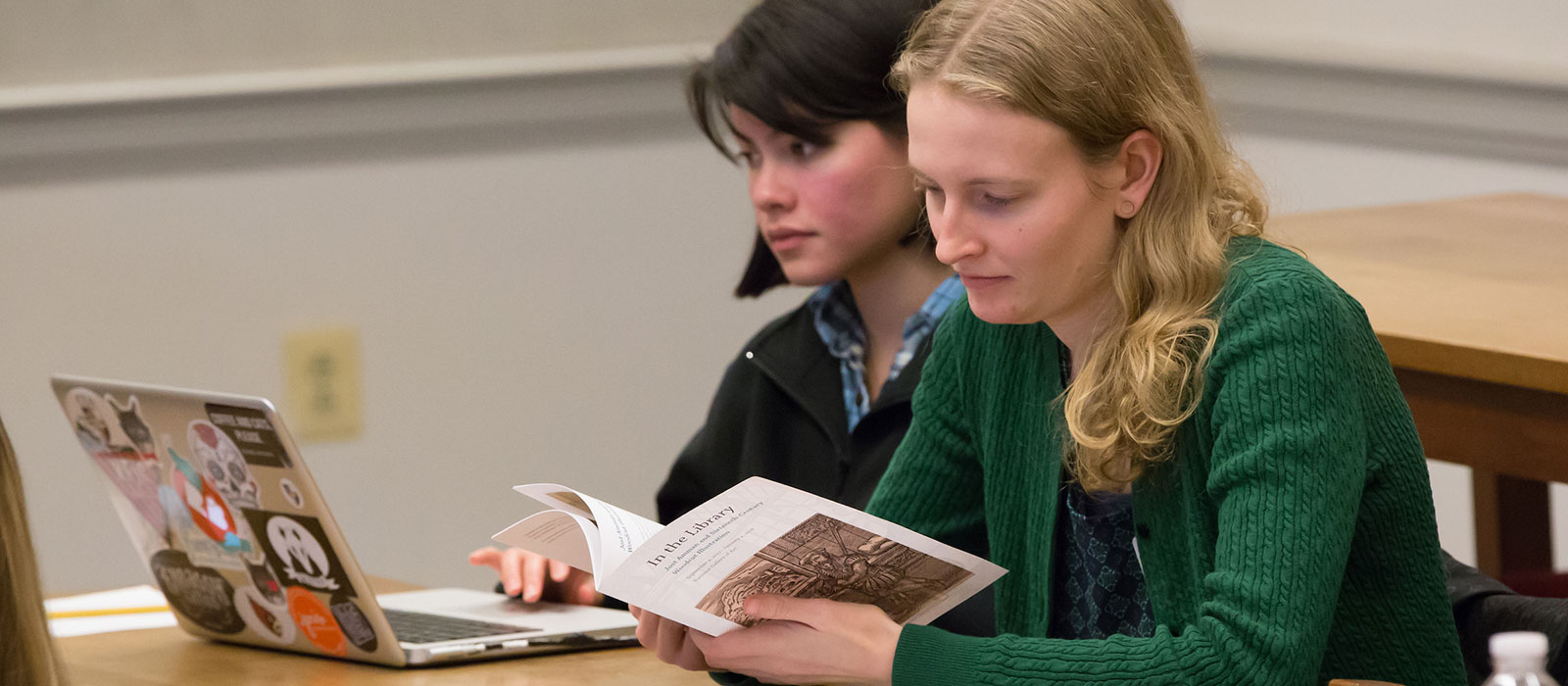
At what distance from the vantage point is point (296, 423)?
2473 mm

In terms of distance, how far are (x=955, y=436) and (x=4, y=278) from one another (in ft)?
4.93

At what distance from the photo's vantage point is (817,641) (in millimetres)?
1018

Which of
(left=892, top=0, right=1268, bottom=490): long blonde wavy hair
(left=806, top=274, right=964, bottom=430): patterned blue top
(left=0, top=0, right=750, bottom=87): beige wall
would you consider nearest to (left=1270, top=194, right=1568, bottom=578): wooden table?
(left=892, top=0, right=1268, bottom=490): long blonde wavy hair

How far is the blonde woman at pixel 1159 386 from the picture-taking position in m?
0.97

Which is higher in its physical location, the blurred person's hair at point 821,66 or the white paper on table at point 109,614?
the blurred person's hair at point 821,66

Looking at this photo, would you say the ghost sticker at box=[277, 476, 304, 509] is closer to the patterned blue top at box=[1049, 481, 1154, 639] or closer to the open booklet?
the open booklet

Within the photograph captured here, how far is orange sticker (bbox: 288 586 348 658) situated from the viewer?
4.01ft

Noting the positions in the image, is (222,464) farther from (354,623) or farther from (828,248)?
(828,248)

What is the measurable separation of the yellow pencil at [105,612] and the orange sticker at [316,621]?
0.81 feet

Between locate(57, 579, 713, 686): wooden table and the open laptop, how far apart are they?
0.04 ft

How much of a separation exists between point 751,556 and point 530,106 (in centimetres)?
169

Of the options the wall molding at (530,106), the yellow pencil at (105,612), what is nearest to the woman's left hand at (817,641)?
the yellow pencil at (105,612)

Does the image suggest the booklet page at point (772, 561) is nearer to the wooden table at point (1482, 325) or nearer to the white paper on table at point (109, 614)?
the wooden table at point (1482, 325)

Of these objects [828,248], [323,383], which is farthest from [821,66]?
[323,383]
